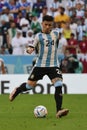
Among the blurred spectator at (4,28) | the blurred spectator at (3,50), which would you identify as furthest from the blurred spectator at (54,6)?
the blurred spectator at (3,50)

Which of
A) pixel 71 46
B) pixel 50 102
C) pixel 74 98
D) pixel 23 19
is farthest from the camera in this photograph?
pixel 23 19

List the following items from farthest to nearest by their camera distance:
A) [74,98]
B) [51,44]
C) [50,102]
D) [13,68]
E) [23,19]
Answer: [23,19] → [13,68] → [74,98] → [50,102] → [51,44]

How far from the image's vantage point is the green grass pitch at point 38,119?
1025 centimetres

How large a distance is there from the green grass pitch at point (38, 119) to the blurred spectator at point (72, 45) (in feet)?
16.2

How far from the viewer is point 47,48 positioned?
12.0 m

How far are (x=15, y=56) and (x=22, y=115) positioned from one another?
9322 mm

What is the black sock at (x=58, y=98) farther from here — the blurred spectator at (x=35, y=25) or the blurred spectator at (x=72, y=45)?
the blurred spectator at (x=35, y=25)

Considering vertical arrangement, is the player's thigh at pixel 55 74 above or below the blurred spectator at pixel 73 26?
below

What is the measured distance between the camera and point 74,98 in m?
17.5

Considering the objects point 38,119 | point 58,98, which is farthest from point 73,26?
point 38,119

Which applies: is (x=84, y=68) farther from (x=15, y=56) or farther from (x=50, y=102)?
(x=50, y=102)

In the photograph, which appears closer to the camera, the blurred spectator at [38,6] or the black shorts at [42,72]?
the black shorts at [42,72]

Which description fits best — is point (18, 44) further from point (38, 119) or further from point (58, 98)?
point (38, 119)

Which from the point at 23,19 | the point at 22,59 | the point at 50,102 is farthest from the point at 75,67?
the point at 50,102
